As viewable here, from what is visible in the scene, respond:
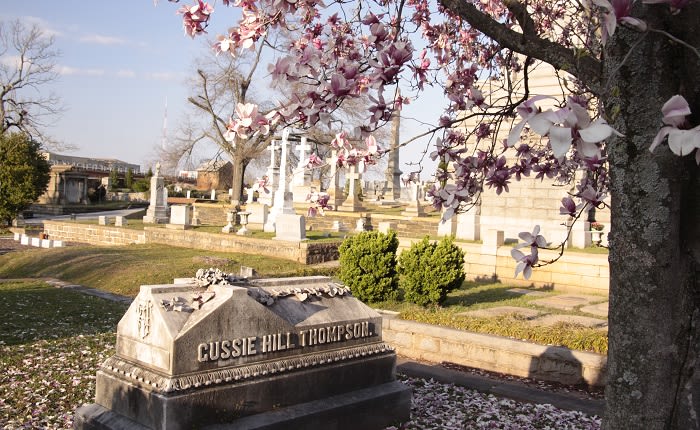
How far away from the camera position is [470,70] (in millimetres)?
5410

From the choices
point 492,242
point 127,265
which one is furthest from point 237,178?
point 492,242

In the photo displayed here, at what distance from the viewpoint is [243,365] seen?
16.1ft

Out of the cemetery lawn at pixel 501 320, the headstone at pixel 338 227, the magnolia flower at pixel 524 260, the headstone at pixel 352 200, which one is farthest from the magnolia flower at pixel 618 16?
the headstone at pixel 352 200

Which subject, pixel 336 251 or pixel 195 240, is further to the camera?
pixel 195 240

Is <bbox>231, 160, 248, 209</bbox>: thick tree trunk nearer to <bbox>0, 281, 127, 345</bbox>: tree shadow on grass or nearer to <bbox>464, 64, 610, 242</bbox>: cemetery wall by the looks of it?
<bbox>464, 64, 610, 242</bbox>: cemetery wall

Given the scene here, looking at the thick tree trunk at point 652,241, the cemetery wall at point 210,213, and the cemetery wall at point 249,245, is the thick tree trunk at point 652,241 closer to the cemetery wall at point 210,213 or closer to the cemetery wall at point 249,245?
the cemetery wall at point 249,245

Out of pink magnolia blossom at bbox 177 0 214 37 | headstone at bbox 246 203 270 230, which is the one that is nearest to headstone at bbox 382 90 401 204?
headstone at bbox 246 203 270 230

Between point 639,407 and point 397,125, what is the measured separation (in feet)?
162

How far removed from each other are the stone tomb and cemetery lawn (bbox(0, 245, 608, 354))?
10.8ft

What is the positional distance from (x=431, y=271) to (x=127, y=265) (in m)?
9.67

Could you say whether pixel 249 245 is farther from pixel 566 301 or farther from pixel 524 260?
pixel 524 260

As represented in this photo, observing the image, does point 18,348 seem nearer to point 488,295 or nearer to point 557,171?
point 557,171

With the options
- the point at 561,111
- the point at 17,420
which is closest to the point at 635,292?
the point at 561,111

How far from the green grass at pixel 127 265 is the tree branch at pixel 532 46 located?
465 inches
